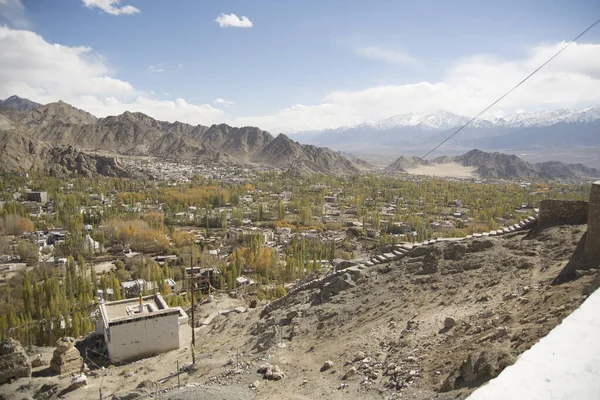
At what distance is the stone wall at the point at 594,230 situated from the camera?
24.9ft

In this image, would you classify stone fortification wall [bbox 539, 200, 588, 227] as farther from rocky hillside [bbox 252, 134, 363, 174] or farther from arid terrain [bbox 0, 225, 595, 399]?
rocky hillside [bbox 252, 134, 363, 174]

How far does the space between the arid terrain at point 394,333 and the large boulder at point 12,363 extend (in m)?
0.43

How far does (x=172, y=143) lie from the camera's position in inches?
5551

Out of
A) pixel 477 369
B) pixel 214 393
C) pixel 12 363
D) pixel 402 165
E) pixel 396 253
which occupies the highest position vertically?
pixel 402 165

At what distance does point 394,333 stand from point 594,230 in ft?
13.9

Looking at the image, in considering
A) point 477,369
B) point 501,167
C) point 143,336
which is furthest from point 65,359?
point 501,167

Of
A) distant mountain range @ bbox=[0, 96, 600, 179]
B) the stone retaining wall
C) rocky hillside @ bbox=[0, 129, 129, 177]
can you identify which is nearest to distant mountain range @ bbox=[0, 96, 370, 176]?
distant mountain range @ bbox=[0, 96, 600, 179]

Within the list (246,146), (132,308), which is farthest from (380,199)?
(246,146)

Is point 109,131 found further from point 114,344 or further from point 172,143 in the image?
point 114,344

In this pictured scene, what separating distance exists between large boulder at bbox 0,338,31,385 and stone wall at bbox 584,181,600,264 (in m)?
15.8

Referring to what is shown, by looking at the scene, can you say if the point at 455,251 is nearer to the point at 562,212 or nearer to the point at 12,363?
the point at 562,212

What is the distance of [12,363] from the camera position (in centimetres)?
1291

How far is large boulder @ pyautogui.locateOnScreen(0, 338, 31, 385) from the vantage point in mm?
12727

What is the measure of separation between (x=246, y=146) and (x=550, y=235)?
150 m
